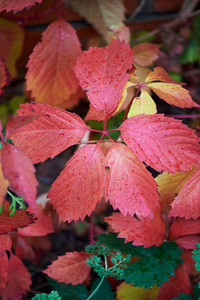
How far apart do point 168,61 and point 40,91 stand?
0.76 metres

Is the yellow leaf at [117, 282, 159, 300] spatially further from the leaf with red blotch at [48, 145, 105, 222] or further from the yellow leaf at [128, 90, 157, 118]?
the yellow leaf at [128, 90, 157, 118]

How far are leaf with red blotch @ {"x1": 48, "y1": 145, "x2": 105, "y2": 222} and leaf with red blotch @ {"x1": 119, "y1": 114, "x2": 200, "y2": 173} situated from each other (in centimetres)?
10

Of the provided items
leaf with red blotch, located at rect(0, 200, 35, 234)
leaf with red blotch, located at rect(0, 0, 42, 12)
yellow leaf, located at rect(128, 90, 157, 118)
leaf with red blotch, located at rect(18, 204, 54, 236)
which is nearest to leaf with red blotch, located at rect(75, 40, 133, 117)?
yellow leaf, located at rect(128, 90, 157, 118)

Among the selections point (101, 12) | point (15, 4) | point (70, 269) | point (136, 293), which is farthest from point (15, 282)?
point (101, 12)

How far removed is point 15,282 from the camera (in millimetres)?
758

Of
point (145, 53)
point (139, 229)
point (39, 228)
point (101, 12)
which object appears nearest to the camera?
point (139, 229)

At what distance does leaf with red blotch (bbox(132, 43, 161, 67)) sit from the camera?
101 centimetres

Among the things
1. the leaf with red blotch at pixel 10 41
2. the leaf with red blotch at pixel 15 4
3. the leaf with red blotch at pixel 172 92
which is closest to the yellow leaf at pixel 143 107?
the leaf with red blotch at pixel 172 92

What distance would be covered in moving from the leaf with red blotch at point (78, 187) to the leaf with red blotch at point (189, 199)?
7.6 inches

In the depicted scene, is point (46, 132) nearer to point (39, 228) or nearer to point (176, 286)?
point (39, 228)

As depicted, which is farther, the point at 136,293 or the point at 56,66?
the point at 56,66

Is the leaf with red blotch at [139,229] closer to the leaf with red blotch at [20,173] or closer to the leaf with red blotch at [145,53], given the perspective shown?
the leaf with red blotch at [20,173]

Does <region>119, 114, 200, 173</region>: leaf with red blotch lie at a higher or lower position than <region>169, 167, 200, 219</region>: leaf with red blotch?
higher

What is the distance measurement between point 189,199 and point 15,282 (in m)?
0.54
